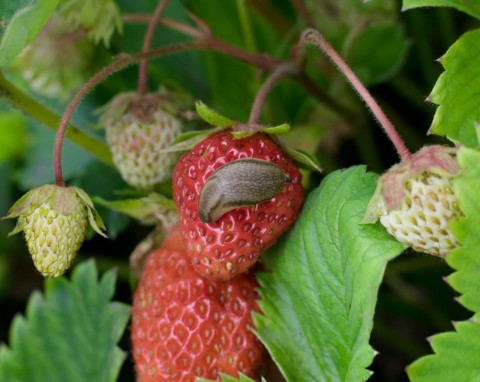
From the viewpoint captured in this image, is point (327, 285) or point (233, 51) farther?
point (233, 51)

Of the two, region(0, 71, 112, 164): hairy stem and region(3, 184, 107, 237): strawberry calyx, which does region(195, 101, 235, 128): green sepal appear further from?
region(0, 71, 112, 164): hairy stem

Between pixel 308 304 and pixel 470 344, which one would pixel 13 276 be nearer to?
pixel 308 304

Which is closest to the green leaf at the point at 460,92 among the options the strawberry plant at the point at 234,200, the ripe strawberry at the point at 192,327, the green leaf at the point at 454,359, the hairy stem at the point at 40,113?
the strawberry plant at the point at 234,200

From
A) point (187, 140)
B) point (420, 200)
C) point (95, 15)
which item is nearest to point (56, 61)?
point (95, 15)

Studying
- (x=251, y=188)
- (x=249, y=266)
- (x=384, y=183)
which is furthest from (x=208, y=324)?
(x=384, y=183)

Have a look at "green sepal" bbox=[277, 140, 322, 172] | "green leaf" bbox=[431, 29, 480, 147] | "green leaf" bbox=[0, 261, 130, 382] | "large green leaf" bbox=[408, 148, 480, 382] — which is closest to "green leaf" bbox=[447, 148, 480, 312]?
"large green leaf" bbox=[408, 148, 480, 382]

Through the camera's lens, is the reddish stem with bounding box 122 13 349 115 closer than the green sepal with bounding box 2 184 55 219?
No

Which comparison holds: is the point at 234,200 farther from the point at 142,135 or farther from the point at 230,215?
the point at 142,135
